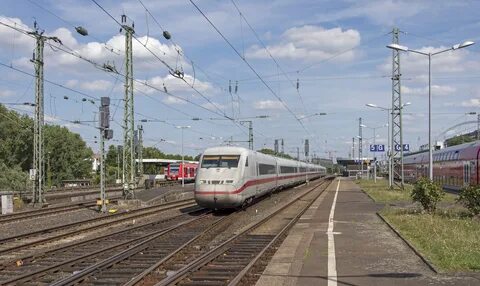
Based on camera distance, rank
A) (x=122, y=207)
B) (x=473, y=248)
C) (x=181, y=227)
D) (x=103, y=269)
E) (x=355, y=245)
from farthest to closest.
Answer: (x=122, y=207) < (x=181, y=227) < (x=355, y=245) < (x=473, y=248) < (x=103, y=269)

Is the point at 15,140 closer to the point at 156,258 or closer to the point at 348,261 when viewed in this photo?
the point at 156,258

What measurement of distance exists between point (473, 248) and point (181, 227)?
32.2 feet

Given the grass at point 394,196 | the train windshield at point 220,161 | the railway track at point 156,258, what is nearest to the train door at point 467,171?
the grass at point 394,196

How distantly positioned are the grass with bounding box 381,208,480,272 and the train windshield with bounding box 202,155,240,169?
7.25m

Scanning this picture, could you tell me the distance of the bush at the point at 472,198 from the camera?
671 inches

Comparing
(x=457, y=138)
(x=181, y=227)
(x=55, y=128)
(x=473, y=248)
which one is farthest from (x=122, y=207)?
(x=457, y=138)

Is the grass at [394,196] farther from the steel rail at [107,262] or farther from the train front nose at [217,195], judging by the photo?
the steel rail at [107,262]

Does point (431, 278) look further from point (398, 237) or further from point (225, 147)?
point (225, 147)

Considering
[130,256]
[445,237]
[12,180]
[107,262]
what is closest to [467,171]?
[445,237]

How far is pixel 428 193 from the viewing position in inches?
781

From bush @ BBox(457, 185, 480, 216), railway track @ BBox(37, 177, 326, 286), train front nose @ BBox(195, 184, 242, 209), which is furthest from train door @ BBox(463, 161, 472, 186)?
railway track @ BBox(37, 177, 326, 286)

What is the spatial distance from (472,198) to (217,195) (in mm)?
10272

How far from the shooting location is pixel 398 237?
14.8m

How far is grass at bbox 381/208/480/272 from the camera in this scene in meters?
10.2
